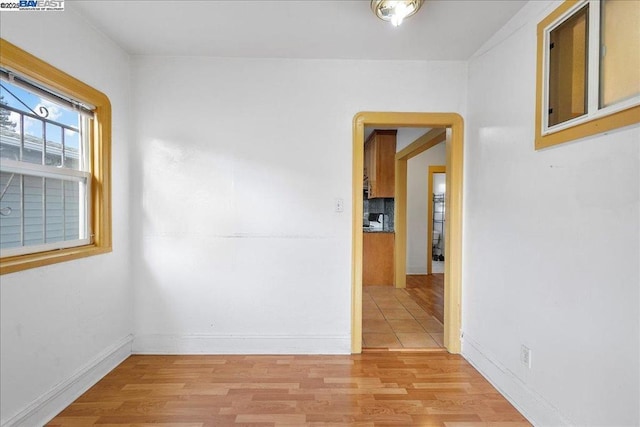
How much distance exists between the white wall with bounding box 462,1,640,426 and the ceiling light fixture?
753 millimetres

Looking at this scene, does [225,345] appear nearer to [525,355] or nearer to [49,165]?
[49,165]

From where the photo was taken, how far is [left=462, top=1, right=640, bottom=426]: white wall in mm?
1355

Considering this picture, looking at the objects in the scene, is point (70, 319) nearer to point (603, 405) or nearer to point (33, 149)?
point (33, 149)

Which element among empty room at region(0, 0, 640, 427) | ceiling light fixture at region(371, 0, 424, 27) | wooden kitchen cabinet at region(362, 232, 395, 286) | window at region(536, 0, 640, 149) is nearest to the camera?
window at region(536, 0, 640, 149)

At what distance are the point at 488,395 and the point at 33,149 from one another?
10.8 feet

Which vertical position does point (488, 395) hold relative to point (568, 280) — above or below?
below

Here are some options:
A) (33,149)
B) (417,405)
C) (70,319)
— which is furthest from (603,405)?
(33,149)

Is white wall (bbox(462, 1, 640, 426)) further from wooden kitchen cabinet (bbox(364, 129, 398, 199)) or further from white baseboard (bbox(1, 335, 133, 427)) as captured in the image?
white baseboard (bbox(1, 335, 133, 427))

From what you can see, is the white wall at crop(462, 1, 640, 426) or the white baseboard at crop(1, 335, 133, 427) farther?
the white baseboard at crop(1, 335, 133, 427)

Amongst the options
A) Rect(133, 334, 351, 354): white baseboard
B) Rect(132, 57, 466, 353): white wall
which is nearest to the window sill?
Rect(132, 57, 466, 353): white wall

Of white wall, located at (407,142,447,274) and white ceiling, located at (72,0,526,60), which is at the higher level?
white ceiling, located at (72,0,526,60)

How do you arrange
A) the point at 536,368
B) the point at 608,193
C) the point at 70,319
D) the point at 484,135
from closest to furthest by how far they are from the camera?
the point at 608,193 → the point at 536,368 → the point at 70,319 → the point at 484,135

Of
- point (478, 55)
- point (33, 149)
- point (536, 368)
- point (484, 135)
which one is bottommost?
point (536, 368)

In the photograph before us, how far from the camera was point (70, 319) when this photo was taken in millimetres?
2023
